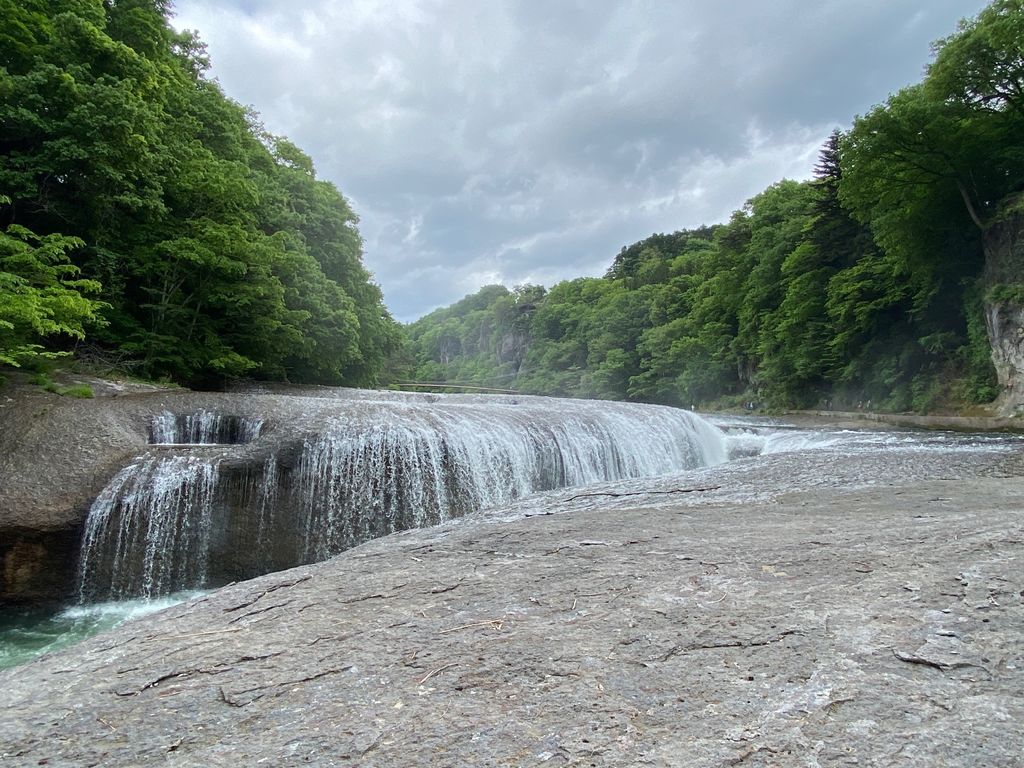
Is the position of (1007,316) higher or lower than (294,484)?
higher

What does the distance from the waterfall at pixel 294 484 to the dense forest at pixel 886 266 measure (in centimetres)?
1720

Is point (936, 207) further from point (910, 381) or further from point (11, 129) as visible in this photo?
point (11, 129)

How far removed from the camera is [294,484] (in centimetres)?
732

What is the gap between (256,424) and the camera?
8.83 metres

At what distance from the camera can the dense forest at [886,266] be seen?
55.6 ft

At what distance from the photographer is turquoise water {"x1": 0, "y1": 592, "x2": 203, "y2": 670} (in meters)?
5.10

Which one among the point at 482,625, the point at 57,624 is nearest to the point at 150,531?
the point at 57,624

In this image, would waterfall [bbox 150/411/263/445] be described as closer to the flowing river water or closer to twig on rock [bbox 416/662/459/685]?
the flowing river water

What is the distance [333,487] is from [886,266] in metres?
25.3

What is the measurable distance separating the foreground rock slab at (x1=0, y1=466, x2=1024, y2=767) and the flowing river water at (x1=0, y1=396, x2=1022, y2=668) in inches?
116

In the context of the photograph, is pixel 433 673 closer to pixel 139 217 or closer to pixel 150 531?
pixel 150 531

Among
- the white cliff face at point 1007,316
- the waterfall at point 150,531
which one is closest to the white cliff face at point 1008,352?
the white cliff face at point 1007,316

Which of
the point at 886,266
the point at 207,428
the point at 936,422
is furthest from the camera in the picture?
the point at 886,266

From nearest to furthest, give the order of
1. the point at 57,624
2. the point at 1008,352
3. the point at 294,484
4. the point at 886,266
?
the point at 57,624, the point at 294,484, the point at 1008,352, the point at 886,266
